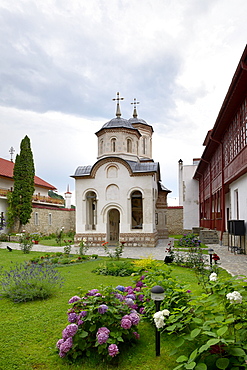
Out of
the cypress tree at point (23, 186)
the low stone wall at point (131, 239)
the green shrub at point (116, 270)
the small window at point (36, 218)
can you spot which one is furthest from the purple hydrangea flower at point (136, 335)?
the small window at point (36, 218)

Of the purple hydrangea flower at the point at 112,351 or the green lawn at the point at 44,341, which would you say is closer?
the purple hydrangea flower at the point at 112,351

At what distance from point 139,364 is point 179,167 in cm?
2883

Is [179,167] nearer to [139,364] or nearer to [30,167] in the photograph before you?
[30,167]

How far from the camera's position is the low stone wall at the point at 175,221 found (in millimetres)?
31172

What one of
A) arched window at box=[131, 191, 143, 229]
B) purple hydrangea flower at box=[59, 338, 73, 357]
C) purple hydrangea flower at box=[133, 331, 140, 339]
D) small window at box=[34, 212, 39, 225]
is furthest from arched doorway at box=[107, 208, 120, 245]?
purple hydrangea flower at box=[59, 338, 73, 357]

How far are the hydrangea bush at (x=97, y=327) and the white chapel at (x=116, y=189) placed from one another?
48.7 feet

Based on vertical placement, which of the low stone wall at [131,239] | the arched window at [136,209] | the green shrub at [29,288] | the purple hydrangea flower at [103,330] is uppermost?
the arched window at [136,209]

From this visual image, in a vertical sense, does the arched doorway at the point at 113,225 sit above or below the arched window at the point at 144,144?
below

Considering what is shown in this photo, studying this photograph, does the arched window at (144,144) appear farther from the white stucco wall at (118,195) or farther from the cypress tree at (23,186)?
the cypress tree at (23,186)

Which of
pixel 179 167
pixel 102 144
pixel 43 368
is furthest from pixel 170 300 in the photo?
pixel 179 167

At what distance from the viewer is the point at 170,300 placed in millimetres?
4004

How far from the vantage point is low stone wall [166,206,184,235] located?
1227 inches

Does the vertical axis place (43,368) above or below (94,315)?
below

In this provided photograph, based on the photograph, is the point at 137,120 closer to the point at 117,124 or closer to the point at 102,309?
the point at 117,124
